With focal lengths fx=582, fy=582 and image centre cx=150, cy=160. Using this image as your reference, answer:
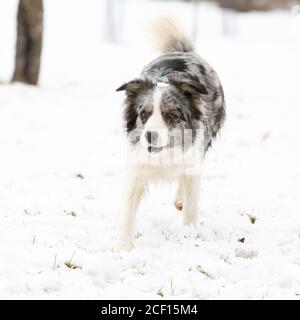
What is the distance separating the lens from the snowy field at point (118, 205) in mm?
4199

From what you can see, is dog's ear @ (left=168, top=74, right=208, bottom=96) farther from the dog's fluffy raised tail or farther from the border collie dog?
the dog's fluffy raised tail

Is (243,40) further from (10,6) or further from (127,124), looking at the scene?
(127,124)

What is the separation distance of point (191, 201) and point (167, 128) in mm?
1103

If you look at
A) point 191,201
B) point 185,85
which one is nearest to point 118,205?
point 191,201

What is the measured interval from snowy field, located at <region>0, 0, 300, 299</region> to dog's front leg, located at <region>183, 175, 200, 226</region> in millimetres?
135

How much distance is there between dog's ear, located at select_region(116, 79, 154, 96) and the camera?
15.4 ft

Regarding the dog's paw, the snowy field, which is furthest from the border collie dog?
the dog's paw

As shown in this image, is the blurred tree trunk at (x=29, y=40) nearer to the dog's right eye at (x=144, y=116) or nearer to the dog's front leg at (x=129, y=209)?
the dog's front leg at (x=129, y=209)

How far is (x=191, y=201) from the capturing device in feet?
17.8

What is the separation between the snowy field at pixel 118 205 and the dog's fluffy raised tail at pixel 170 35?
0.76 feet

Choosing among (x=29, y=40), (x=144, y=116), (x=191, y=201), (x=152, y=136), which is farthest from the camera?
(x=29, y=40)

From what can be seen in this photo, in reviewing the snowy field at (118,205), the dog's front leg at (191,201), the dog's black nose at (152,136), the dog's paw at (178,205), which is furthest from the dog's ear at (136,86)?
the dog's paw at (178,205)

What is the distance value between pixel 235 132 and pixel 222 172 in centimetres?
249

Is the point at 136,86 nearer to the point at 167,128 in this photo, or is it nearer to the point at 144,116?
the point at 144,116
